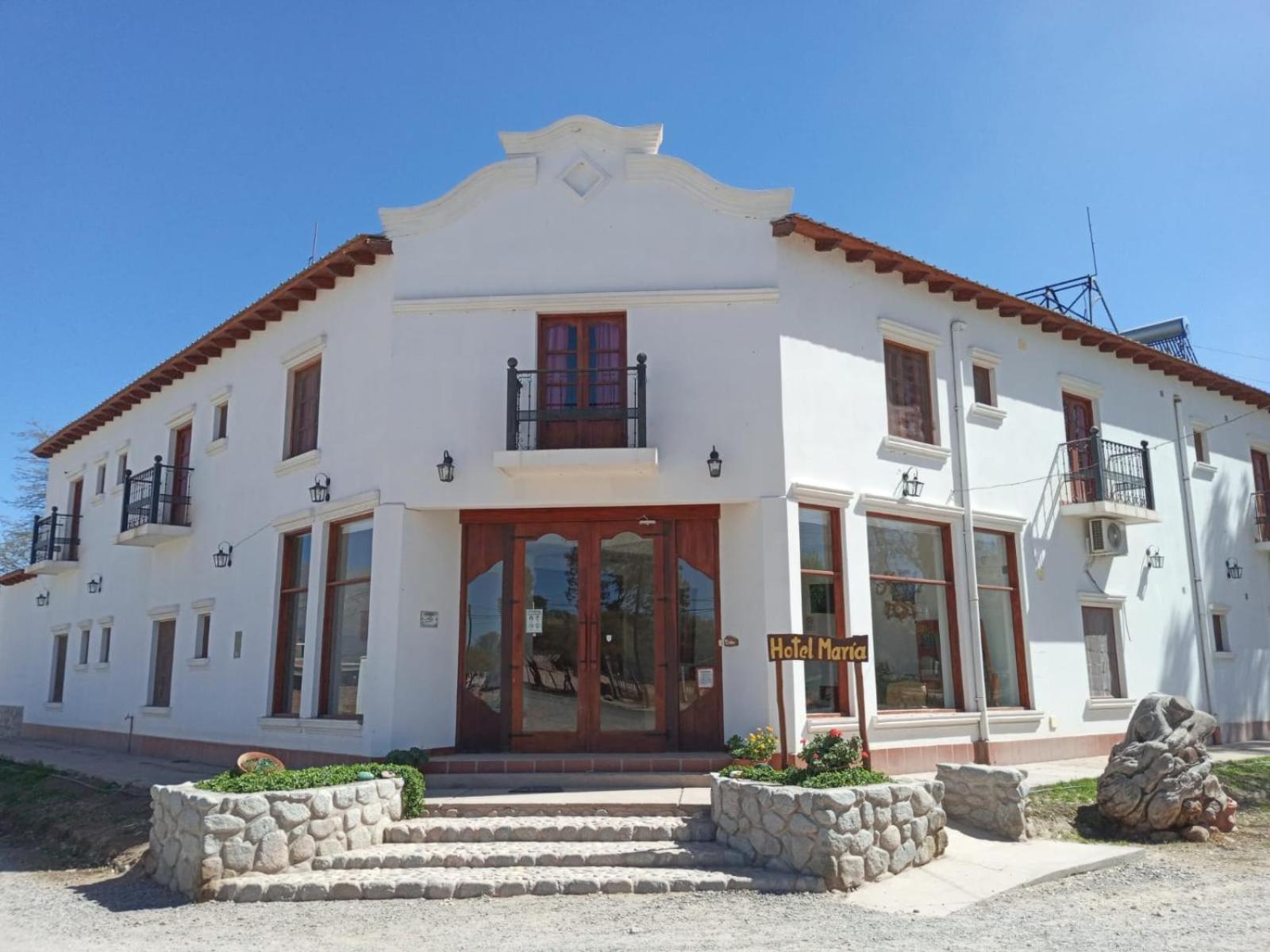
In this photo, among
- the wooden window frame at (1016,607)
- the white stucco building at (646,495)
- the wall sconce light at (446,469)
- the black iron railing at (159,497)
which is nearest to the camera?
the white stucco building at (646,495)

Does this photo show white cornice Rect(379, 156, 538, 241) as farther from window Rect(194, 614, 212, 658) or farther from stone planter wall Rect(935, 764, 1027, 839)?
stone planter wall Rect(935, 764, 1027, 839)

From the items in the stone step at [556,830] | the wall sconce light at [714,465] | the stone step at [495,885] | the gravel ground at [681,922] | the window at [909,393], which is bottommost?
the gravel ground at [681,922]

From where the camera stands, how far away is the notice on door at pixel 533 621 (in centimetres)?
1166

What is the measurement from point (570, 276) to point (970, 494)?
6.18m

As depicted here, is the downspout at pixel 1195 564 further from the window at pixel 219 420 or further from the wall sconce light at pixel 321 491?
the window at pixel 219 420

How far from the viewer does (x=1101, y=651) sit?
14.8 metres

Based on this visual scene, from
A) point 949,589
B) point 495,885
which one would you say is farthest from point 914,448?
point 495,885

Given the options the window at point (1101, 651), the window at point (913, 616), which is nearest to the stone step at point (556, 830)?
the window at point (913, 616)

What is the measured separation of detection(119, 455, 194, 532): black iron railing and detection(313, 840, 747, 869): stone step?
988cm

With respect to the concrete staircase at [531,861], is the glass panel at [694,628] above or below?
above

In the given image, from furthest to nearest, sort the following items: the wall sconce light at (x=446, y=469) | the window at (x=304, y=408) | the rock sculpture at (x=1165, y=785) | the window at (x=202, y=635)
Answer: the window at (x=202, y=635)
the window at (x=304, y=408)
the wall sconce light at (x=446, y=469)
the rock sculpture at (x=1165, y=785)

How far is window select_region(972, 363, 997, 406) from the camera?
14.2 metres

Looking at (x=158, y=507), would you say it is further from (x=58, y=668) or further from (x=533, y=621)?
(x=533, y=621)

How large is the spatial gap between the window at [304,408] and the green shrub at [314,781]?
5.71 m
